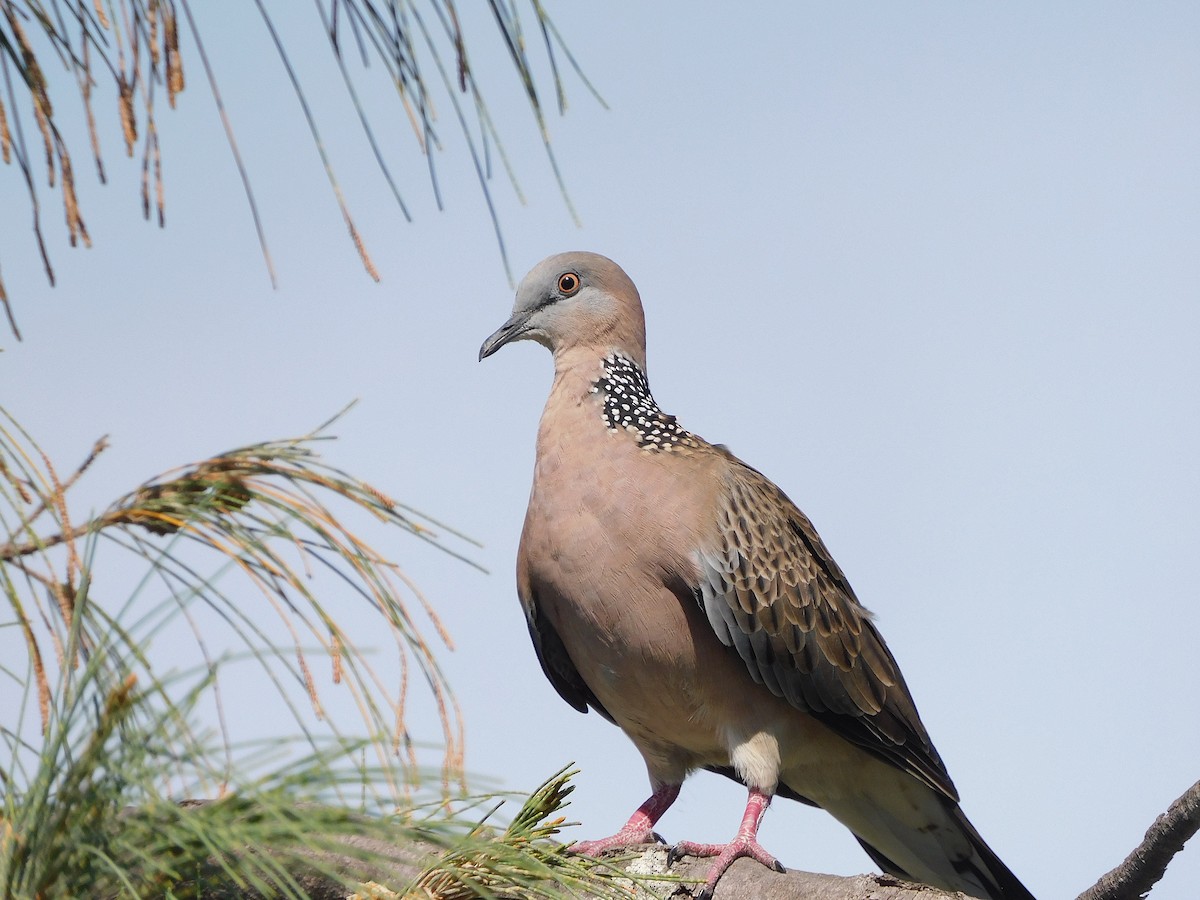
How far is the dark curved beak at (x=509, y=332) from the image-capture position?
4.87 meters

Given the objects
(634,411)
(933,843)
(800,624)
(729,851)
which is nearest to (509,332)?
(634,411)

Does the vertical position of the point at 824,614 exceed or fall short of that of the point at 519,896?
it exceeds it

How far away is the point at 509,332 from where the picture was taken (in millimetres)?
4906

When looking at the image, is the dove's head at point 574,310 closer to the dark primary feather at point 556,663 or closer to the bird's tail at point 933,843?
the dark primary feather at point 556,663

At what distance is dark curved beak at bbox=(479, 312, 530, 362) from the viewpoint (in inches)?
192

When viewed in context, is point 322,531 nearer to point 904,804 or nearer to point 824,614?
point 824,614

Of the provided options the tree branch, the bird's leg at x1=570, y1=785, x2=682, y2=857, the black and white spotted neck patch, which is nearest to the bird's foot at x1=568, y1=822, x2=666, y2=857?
the bird's leg at x1=570, y1=785, x2=682, y2=857

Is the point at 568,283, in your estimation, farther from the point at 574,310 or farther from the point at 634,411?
the point at 634,411

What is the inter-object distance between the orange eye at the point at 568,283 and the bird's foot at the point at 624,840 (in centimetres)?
187

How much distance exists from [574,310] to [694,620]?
1.29m

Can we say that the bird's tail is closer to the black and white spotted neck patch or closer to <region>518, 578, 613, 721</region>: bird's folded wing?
<region>518, 578, 613, 721</region>: bird's folded wing

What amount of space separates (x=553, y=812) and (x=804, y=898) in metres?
0.57

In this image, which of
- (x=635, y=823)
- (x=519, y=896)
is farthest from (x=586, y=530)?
(x=519, y=896)

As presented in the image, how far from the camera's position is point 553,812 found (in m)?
2.79
